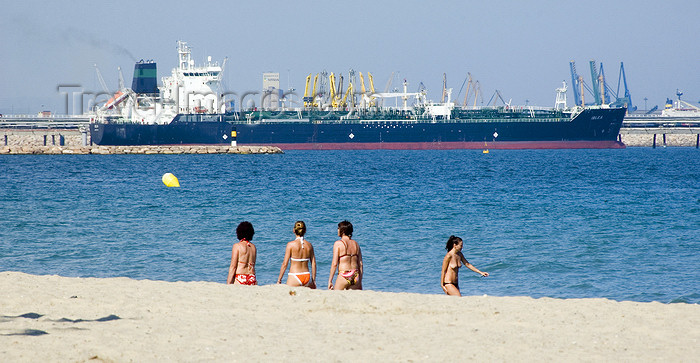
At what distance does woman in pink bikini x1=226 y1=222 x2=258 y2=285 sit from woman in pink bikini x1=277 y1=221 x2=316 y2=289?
0.61 m

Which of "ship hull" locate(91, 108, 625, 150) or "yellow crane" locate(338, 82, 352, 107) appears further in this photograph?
"yellow crane" locate(338, 82, 352, 107)

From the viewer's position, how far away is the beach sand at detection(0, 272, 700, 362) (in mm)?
7488

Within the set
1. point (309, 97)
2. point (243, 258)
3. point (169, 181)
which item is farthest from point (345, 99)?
point (243, 258)

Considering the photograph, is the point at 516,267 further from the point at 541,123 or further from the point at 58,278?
the point at 541,123

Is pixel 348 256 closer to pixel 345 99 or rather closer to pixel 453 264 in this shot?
pixel 453 264

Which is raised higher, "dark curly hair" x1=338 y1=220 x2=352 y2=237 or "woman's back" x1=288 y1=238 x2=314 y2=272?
"dark curly hair" x1=338 y1=220 x2=352 y2=237

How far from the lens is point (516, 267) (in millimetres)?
16875

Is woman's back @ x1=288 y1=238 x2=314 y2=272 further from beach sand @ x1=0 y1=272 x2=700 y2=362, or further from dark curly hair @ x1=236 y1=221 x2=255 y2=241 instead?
dark curly hair @ x1=236 y1=221 x2=255 y2=241

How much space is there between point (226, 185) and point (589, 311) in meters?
36.3

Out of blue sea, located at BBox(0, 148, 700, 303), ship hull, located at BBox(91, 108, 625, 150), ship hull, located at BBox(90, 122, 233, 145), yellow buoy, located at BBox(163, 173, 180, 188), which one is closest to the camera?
blue sea, located at BBox(0, 148, 700, 303)

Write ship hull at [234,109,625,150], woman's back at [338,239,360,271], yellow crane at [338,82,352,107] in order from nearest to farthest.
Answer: woman's back at [338,239,360,271]
ship hull at [234,109,625,150]
yellow crane at [338,82,352,107]

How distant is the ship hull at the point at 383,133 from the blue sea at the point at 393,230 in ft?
179

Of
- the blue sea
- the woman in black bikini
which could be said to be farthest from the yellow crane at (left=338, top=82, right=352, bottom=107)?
the woman in black bikini

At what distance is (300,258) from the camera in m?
10.7
